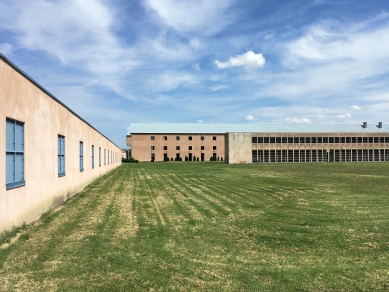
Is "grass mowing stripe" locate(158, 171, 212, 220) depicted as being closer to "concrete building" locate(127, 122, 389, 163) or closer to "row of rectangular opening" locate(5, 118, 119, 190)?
"row of rectangular opening" locate(5, 118, 119, 190)

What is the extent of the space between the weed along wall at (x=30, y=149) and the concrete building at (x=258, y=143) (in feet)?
180

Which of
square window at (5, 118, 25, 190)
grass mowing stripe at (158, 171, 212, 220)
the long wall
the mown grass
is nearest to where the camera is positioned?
the mown grass

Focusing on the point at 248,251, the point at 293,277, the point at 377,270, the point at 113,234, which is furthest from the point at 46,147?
the point at 377,270

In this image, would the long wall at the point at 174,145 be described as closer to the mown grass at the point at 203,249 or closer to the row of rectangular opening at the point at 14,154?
the mown grass at the point at 203,249

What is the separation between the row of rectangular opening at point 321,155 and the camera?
239 feet

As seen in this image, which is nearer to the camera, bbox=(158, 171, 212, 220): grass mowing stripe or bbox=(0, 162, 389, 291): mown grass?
bbox=(0, 162, 389, 291): mown grass

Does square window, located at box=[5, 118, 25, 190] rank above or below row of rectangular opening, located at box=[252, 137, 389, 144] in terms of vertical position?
below

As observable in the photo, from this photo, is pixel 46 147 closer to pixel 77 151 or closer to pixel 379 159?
pixel 77 151

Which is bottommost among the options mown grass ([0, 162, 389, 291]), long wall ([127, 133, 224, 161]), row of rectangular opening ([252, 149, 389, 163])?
mown grass ([0, 162, 389, 291])

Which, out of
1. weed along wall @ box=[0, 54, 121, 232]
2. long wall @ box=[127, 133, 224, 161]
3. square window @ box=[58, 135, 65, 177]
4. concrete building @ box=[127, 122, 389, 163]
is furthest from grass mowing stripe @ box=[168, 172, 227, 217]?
long wall @ box=[127, 133, 224, 161]

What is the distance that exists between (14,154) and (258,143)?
65357 mm

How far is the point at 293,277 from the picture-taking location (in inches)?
231

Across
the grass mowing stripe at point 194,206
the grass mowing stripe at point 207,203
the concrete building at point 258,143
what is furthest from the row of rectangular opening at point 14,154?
the concrete building at point 258,143

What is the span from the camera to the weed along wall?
A: 8602 millimetres
